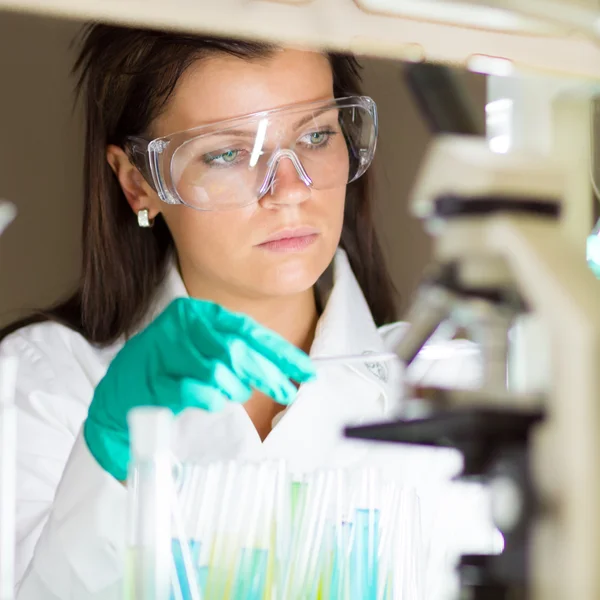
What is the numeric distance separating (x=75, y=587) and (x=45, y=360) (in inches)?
19.9

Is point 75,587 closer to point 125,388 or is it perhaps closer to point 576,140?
point 125,388

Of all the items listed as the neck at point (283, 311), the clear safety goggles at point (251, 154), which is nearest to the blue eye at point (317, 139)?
the clear safety goggles at point (251, 154)

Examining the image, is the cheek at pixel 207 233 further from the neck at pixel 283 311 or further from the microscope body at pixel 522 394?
the microscope body at pixel 522 394

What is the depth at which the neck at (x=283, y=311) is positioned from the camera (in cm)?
136

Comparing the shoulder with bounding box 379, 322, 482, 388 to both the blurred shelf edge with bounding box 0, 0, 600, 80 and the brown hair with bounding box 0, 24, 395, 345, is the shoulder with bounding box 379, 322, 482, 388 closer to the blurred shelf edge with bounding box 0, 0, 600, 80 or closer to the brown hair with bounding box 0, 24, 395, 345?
the blurred shelf edge with bounding box 0, 0, 600, 80

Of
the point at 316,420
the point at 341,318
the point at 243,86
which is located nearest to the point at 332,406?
the point at 316,420

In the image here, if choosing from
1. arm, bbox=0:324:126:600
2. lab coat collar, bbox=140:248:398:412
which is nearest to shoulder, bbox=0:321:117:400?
arm, bbox=0:324:126:600

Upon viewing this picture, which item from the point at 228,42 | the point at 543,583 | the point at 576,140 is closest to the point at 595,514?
the point at 543,583

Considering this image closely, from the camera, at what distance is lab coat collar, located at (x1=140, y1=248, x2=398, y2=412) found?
1.37 metres

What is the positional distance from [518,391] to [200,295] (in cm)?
84

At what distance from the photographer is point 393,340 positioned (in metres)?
1.42

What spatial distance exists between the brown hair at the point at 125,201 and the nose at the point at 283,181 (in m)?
0.15

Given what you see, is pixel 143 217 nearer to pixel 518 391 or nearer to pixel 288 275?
pixel 288 275

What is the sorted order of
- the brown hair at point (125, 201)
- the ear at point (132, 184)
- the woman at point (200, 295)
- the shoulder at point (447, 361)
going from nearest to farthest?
the shoulder at point (447, 361) → the woman at point (200, 295) → the brown hair at point (125, 201) → the ear at point (132, 184)
